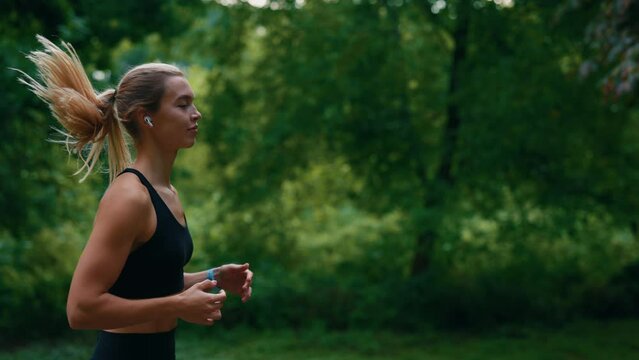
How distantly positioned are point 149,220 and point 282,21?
23.9ft

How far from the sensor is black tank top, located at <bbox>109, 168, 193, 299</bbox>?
213 centimetres

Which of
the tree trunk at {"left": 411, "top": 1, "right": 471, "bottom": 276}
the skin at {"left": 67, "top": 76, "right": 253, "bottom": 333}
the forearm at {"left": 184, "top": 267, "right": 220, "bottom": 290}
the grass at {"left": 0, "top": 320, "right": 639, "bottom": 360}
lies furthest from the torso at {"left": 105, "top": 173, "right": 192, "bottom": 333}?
the tree trunk at {"left": 411, "top": 1, "right": 471, "bottom": 276}

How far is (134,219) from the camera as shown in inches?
79.9

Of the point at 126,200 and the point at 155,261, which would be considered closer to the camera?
the point at 126,200

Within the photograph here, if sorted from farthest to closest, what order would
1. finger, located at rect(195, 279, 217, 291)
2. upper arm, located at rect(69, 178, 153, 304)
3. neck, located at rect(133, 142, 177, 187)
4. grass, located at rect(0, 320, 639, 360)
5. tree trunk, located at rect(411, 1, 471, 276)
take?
tree trunk, located at rect(411, 1, 471, 276), grass, located at rect(0, 320, 639, 360), neck, located at rect(133, 142, 177, 187), finger, located at rect(195, 279, 217, 291), upper arm, located at rect(69, 178, 153, 304)

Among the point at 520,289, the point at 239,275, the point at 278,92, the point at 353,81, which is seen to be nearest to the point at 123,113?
the point at 239,275

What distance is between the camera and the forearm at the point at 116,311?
198 cm

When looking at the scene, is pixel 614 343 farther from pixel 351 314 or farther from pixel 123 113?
pixel 123 113

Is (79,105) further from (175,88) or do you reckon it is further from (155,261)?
(155,261)

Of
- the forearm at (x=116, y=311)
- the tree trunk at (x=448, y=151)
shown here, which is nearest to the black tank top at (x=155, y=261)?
the forearm at (x=116, y=311)

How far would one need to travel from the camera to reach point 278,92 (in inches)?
358

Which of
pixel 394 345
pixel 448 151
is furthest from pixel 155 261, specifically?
pixel 448 151

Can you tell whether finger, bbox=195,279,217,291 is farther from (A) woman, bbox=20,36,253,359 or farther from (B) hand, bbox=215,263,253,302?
Answer: (B) hand, bbox=215,263,253,302

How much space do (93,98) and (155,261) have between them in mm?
562
